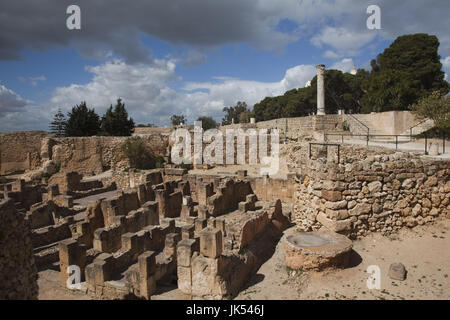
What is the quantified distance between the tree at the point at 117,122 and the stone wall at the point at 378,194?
3236cm

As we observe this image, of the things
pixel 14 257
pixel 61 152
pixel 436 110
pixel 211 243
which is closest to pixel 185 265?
pixel 211 243

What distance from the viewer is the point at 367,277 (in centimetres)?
648

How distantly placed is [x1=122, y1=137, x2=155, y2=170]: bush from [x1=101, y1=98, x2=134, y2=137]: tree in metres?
10.2

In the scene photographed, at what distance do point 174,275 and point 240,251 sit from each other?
2.12 m

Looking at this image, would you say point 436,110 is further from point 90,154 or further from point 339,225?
point 90,154

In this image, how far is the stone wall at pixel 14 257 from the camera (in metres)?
3.62

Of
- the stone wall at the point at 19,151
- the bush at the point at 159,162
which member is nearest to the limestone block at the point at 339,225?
the bush at the point at 159,162

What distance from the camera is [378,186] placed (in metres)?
7.91

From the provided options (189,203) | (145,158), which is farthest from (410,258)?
(145,158)

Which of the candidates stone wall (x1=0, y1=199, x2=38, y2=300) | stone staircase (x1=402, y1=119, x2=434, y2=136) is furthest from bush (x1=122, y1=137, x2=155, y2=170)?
stone wall (x1=0, y1=199, x2=38, y2=300)

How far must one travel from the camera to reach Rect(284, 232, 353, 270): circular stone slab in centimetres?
670

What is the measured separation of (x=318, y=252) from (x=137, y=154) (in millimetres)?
22942
